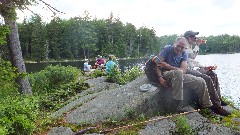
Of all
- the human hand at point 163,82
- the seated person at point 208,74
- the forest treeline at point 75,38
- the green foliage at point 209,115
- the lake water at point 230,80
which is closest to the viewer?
the green foliage at point 209,115

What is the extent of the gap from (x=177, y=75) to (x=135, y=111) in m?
1.37

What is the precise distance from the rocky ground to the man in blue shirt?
38 cm

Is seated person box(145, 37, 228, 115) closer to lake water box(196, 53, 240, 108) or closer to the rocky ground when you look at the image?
the rocky ground

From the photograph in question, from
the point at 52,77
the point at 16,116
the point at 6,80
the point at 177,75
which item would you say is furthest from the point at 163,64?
the point at 52,77

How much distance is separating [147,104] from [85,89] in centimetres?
→ 498

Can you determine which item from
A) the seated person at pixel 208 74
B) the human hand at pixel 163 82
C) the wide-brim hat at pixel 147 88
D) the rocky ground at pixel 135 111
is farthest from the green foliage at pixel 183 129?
the seated person at pixel 208 74

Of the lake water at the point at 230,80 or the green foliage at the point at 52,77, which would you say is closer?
the green foliage at the point at 52,77

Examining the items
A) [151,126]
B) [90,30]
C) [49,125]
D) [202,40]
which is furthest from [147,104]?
[90,30]

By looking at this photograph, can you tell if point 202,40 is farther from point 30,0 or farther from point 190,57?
point 30,0

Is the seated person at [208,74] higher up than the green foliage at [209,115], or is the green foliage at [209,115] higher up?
the seated person at [208,74]

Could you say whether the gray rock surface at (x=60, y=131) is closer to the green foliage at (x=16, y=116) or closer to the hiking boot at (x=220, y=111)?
the green foliage at (x=16, y=116)

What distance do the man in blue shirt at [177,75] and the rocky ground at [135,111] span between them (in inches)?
14.8

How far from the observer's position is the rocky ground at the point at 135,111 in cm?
637

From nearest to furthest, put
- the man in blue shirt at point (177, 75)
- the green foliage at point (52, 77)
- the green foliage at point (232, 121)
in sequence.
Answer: the green foliage at point (232, 121) → the man in blue shirt at point (177, 75) → the green foliage at point (52, 77)
